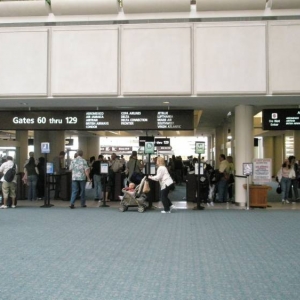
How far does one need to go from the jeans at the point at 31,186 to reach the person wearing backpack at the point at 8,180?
1.42 meters

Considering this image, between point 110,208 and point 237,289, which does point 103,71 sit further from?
point 237,289

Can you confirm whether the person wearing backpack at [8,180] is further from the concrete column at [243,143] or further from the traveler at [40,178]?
the concrete column at [243,143]

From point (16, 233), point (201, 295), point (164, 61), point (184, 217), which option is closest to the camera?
point (201, 295)

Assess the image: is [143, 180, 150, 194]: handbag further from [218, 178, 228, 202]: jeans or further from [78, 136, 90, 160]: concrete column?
[78, 136, 90, 160]: concrete column

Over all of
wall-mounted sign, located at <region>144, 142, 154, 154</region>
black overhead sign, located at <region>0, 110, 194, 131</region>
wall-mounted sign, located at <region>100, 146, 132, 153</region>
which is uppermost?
black overhead sign, located at <region>0, 110, 194, 131</region>

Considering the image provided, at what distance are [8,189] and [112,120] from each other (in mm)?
3959

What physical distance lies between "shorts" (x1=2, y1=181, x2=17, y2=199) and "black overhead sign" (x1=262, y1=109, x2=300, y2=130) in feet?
26.8

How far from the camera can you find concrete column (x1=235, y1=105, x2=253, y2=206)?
1323 centimetres

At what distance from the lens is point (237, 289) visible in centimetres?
501

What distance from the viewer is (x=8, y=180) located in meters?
12.9

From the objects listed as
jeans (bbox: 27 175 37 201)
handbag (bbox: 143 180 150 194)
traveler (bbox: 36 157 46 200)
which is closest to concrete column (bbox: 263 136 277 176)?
traveler (bbox: 36 157 46 200)

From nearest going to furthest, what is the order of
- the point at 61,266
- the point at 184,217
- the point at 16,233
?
the point at 61,266 → the point at 16,233 → the point at 184,217

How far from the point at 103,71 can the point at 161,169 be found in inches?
132

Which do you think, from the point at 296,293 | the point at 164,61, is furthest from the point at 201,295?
the point at 164,61
